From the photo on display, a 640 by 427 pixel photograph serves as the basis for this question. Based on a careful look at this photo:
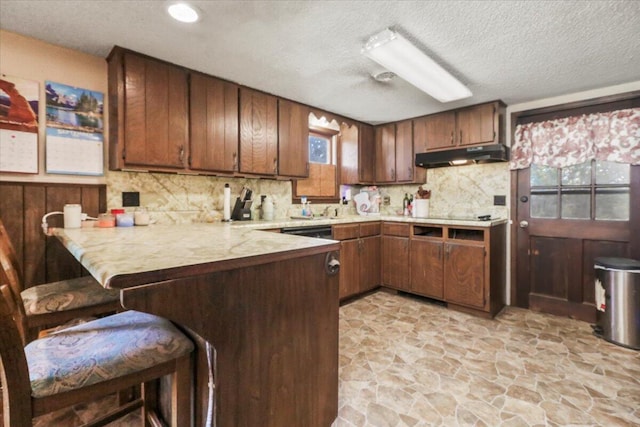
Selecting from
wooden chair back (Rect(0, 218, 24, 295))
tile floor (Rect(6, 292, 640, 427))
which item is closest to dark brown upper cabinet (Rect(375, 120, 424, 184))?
tile floor (Rect(6, 292, 640, 427))

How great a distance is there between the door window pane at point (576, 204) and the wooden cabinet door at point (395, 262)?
5.21 ft

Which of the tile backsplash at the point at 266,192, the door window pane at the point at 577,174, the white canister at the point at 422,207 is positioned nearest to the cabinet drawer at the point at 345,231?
the tile backsplash at the point at 266,192

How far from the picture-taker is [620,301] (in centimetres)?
→ 234

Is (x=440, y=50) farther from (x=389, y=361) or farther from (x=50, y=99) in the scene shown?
(x=50, y=99)

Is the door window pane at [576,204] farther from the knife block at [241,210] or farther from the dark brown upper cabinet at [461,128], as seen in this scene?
the knife block at [241,210]

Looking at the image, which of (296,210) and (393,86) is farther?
(296,210)

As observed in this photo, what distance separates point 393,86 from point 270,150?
52.1 inches

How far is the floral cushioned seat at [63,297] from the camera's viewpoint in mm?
1355

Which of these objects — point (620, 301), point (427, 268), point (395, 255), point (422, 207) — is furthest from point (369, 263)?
point (620, 301)

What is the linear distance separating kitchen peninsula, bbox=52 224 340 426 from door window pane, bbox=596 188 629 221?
9.78 feet

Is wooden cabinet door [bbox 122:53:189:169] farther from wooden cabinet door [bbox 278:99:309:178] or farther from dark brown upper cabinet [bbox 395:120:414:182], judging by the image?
dark brown upper cabinet [bbox 395:120:414:182]

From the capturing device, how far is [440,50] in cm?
205

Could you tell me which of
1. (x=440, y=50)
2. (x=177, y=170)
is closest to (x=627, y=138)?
(x=440, y=50)

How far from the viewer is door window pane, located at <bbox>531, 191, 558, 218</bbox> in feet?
9.86
